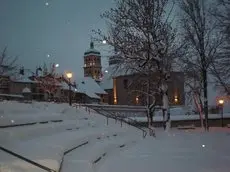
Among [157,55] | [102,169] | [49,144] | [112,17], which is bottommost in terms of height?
[102,169]

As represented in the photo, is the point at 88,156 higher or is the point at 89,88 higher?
the point at 89,88

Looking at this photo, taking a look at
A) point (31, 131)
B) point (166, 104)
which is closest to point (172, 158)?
point (31, 131)

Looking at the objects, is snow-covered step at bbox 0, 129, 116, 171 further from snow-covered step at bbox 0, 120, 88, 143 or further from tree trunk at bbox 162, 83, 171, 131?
tree trunk at bbox 162, 83, 171, 131

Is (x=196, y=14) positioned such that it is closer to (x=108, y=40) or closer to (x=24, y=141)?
Answer: (x=108, y=40)

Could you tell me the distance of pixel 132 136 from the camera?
1022 inches

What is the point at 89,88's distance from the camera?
94750 millimetres

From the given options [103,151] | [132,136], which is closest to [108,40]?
[132,136]

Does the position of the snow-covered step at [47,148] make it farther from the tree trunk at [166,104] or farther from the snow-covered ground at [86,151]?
the tree trunk at [166,104]

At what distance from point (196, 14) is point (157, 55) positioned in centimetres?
898

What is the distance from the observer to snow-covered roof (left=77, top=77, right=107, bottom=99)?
89.8 m

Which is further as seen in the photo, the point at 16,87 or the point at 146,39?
the point at 16,87

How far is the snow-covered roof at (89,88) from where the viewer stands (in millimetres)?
89825

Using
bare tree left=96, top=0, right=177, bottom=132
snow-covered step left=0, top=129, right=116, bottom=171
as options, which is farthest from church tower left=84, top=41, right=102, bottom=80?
snow-covered step left=0, top=129, right=116, bottom=171

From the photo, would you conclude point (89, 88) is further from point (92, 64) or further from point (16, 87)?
point (92, 64)
